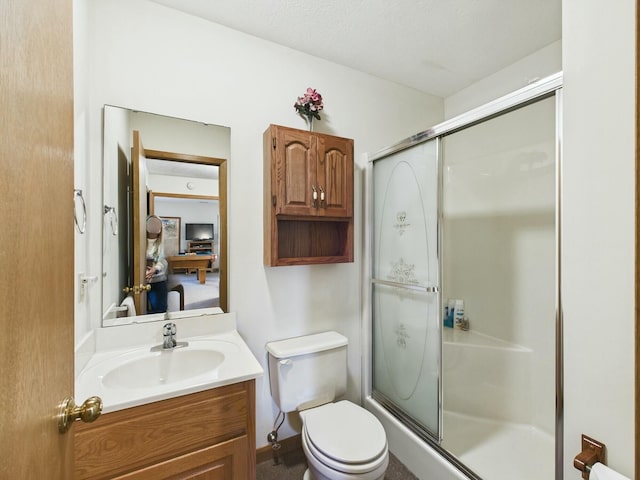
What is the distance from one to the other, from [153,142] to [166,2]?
0.72m

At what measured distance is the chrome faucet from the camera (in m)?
1.46

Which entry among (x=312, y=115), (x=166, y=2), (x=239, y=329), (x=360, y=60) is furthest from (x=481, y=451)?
(x=166, y=2)

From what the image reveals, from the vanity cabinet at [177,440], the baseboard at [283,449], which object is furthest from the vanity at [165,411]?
the baseboard at [283,449]

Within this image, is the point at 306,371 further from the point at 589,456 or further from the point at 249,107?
the point at 249,107

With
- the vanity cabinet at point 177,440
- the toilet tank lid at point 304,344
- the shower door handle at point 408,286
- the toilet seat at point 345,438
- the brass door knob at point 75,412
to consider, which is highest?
the shower door handle at point 408,286

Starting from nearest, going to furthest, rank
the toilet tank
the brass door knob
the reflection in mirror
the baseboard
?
the brass door knob → the reflection in mirror → the toilet tank → the baseboard

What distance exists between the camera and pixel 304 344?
1.77m

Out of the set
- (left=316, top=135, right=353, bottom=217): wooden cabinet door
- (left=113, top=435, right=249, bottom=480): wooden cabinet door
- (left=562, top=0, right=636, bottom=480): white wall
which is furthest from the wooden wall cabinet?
(left=562, top=0, right=636, bottom=480): white wall

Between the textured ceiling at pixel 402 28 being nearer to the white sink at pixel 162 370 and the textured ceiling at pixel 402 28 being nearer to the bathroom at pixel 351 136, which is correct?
the bathroom at pixel 351 136

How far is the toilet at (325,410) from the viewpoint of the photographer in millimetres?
1294

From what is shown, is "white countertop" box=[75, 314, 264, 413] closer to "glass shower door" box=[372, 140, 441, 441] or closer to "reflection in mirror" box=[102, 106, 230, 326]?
"reflection in mirror" box=[102, 106, 230, 326]

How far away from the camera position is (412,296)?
1.85 meters

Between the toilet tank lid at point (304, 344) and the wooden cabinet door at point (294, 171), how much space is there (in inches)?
30.5

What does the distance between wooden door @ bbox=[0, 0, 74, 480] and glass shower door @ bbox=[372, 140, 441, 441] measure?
5.12 ft
